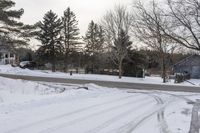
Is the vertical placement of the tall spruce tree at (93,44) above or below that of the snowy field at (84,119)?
above

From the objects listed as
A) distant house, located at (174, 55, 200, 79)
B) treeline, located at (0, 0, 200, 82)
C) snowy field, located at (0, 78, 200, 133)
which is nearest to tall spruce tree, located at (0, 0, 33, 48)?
treeline, located at (0, 0, 200, 82)

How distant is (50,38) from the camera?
2808 inches

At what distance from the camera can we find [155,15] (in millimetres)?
21250

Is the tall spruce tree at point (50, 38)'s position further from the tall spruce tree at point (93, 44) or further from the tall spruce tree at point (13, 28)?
the tall spruce tree at point (13, 28)

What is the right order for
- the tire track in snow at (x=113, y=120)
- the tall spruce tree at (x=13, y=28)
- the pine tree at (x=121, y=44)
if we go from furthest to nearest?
the pine tree at (x=121, y=44) < the tall spruce tree at (x=13, y=28) < the tire track in snow at (x=113, y=120)

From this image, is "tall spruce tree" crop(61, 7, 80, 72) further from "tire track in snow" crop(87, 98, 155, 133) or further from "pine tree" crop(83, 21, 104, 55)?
"tire track in snow" crop(87, 98, 155, 133)

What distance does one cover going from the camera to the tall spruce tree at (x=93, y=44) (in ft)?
249

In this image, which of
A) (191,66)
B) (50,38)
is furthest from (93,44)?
(191,66)

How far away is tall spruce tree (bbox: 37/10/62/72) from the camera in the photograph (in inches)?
2798

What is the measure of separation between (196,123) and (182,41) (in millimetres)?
9121

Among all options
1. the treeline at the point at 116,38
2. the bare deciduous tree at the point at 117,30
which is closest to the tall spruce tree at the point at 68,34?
the treeline at the point at 116,38

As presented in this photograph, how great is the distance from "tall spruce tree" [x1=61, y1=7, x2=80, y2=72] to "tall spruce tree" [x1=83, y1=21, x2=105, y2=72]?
4466 mm

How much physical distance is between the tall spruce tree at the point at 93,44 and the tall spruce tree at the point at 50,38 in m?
8.39

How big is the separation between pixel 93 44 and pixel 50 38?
12.8 m
